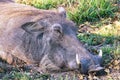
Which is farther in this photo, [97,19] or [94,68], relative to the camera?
[97,19]

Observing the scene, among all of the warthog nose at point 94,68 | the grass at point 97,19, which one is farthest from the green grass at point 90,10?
the warthog nose at point 94,68

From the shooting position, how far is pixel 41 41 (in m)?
6.27

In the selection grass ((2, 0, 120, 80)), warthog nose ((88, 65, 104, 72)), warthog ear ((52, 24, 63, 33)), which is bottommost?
warthog nose ((88, 65, 104, 72))

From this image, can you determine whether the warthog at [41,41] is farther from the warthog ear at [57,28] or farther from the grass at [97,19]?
the grass at [97,19]

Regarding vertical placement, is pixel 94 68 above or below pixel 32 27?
below

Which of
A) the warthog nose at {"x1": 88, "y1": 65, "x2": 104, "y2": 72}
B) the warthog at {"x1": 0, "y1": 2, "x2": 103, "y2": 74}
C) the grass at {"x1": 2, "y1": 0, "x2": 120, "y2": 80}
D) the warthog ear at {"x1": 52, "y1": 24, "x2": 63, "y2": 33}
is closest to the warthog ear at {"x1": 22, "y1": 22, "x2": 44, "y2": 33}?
the warthog at {"x1": 0, "y1": 2, "x2": 103, "y2": 74}

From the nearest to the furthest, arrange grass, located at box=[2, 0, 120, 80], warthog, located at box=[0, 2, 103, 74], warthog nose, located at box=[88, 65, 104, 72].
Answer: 1. warthog nose, located at box=[88, 65, 104, 72]
2. warthog, located at box=[0, 2, 103, 74]
3. grass, located at box=[2, 0, 120, 80]

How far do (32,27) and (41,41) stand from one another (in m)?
0.23

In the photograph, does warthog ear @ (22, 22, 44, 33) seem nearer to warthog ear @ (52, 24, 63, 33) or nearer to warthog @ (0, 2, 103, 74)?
warthog @ (0, 2, 103, 74)

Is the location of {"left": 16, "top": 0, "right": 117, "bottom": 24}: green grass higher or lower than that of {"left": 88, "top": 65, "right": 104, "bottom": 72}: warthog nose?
higher

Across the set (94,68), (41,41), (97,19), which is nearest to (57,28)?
(41,41)

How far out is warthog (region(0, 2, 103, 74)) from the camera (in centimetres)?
599

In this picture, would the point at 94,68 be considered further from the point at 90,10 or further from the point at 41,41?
the point at 90,10

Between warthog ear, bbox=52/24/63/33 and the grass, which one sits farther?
the grass
